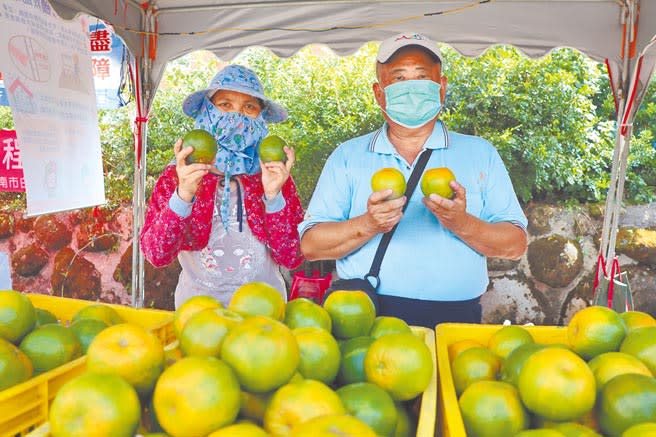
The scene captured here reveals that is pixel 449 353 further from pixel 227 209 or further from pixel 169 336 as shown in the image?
pixel 227 209

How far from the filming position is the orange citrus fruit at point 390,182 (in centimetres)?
253

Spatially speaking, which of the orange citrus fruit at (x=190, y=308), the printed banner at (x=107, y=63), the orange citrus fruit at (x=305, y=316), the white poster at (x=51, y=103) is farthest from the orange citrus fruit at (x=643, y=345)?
the printed banner at (x=107, y=63)

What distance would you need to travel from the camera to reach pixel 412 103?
9.29ft

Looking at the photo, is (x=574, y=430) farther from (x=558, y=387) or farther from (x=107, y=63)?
(x=107, y=63)

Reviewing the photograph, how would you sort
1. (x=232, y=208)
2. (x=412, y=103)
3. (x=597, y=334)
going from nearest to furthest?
(x=597, y=334) → (x=412, y=103) → (x=232, y=208)

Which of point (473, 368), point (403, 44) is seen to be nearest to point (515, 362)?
point (473, 368)

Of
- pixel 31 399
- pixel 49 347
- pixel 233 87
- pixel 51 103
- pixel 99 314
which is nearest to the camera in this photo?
pixel 31 399

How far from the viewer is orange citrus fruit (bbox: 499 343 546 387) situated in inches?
57.3

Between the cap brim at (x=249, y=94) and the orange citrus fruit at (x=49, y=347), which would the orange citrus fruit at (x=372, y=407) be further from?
the cap brim at (x=249, y=94)

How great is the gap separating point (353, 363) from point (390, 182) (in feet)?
3.97

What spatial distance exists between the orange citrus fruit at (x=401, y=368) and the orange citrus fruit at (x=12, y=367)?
3.18 ft

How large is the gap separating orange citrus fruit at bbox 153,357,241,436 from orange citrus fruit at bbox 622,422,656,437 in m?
0.84

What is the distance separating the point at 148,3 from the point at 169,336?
350cm

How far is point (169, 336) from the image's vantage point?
77.2 inches
